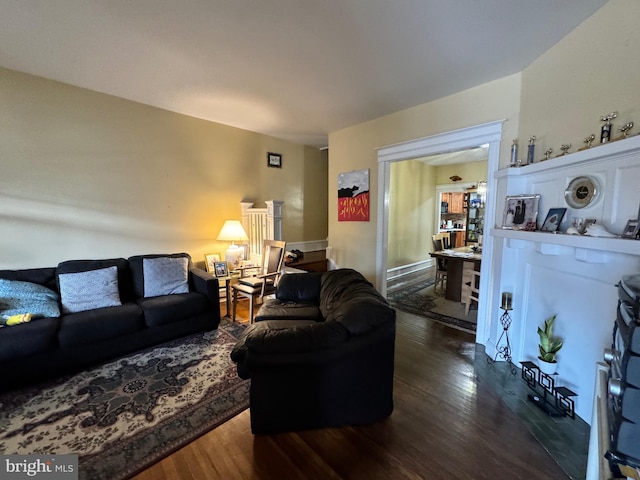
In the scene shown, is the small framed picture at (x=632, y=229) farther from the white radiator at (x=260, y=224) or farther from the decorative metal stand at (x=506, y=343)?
the white radiator at (x=260, y=224)

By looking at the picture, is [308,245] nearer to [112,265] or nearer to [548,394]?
[112,265]

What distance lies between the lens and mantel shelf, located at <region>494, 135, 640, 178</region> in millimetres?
1360

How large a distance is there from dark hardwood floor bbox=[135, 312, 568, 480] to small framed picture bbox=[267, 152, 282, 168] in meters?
3.76

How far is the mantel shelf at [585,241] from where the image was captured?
1289 millimetres

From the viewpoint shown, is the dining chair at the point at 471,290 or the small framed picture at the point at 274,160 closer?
the dining chair at the point at 471,290

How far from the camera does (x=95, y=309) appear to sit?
8.37ft

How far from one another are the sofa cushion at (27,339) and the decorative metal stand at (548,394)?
3.86 meters

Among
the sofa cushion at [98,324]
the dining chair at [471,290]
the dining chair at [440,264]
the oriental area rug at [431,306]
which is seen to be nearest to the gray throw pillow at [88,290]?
the sofa cushion at [98,324]

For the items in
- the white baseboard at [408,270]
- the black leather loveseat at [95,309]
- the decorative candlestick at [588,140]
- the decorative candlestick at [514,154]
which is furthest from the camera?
the white baseboard at [408,270]

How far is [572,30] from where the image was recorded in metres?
1.88

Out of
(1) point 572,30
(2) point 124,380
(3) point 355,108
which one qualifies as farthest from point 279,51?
(2) point 124,380

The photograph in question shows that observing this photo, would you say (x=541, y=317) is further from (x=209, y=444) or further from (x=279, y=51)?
(x=279, y=51)

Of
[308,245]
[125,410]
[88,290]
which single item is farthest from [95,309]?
[308,245]

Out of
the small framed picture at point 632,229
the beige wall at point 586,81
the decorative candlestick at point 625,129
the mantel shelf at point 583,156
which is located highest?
the beige wall at point 586,81
